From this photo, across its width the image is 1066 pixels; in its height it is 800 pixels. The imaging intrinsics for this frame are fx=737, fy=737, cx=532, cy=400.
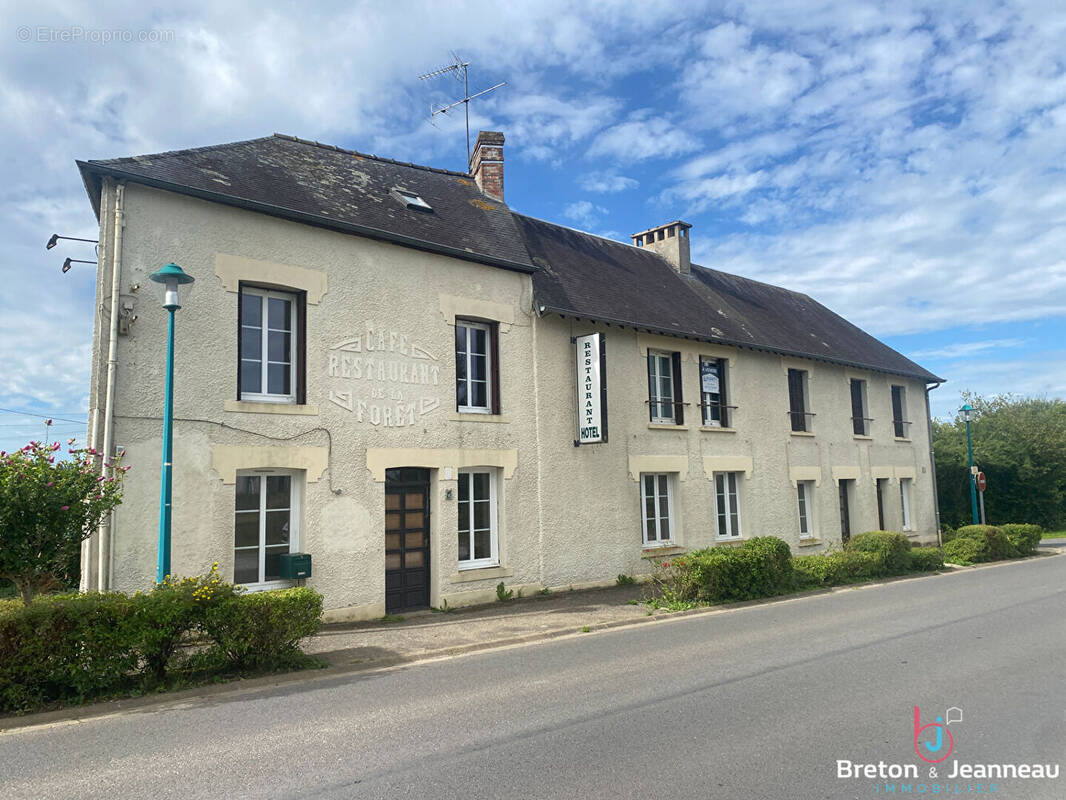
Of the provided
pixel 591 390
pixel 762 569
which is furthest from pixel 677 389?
pixel 762 569

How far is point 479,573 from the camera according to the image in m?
12.4

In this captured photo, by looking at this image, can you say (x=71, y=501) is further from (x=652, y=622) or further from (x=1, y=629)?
(x=652, y=622)

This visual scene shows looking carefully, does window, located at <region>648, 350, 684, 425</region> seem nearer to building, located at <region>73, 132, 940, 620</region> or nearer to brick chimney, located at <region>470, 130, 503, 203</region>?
building, located at <region>73, 132, 940, 620</region>

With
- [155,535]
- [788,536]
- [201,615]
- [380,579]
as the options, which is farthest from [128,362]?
[788,536]

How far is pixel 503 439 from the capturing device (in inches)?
514

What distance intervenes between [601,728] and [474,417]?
7.57 m

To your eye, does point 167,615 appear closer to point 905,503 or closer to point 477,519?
point 477,519

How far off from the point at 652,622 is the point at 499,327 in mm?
5716

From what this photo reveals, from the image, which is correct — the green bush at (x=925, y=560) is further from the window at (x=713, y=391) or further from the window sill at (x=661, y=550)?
the window sill at (x=661, y=550)

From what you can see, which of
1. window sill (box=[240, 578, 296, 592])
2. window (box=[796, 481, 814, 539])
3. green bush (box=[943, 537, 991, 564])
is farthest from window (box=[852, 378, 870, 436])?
window sill (box=[240, 578, 296, 592])

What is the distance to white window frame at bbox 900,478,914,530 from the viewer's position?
22927mm

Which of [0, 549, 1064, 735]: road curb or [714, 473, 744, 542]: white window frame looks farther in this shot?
[714, 473, 744, 542]: white window frame

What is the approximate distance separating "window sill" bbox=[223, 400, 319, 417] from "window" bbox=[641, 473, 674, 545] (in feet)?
24.6

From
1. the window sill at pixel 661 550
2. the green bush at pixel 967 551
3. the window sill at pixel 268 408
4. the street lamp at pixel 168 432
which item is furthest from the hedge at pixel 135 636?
the green bush at pixel 967 551
